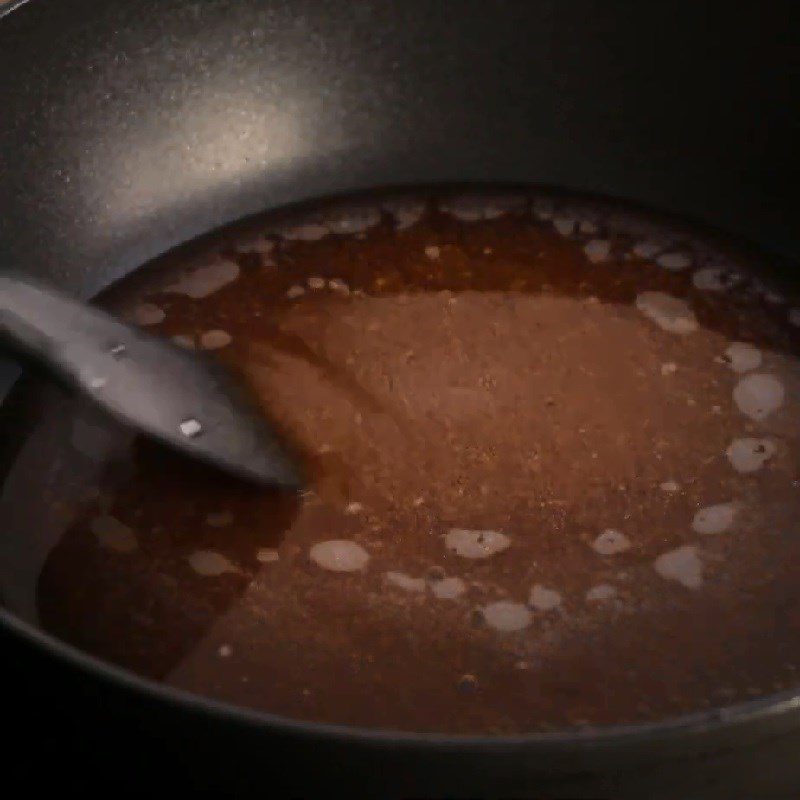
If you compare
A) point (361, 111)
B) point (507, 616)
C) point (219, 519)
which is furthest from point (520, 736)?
point (361, 111)

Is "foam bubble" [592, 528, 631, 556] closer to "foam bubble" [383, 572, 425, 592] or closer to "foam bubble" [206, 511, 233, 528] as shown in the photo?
"foam bubble" [383, 572, 425, 592]

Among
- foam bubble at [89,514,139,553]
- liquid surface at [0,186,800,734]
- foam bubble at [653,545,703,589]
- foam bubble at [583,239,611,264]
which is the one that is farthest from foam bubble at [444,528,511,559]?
foam bubble at [583,239,611,264]

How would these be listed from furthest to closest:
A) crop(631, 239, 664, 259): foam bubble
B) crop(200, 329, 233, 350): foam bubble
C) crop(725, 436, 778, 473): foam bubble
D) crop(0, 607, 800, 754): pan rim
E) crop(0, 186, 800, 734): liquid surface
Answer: crop(631, 239, 664, 259): foam bubble
crop(200, 329, 233, 350): foam bubble
crop(725, 436, 778, 473): foam bubble
crop(0, 186, 800, 734): liquid surface
crop(0, 607, 800, 754): pan rim

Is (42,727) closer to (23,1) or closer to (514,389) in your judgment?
(514,389)

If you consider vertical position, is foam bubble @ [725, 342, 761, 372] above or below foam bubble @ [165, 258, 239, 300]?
below

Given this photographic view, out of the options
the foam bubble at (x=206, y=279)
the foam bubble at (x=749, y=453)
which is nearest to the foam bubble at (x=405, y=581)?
the foam bubble at (x=749, y=453)

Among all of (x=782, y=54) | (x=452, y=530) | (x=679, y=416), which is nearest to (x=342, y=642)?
(x=452, y=530)

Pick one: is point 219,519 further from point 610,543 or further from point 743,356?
point 743,356
